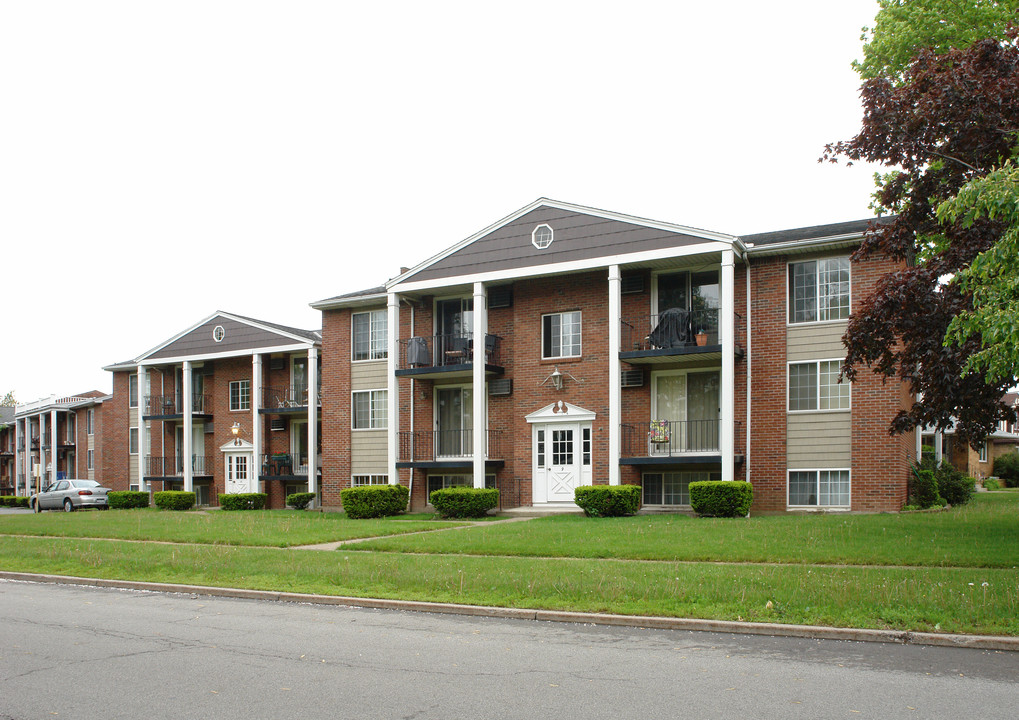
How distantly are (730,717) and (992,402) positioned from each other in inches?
434

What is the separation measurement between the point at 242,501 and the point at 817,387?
2087 cm

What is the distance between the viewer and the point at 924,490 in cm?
2295

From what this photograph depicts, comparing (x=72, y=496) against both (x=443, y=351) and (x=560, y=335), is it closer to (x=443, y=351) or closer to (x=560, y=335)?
(x=443, y=351)

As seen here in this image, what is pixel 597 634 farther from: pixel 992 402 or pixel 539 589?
pixel 992 402

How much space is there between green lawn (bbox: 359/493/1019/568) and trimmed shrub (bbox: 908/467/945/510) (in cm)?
255

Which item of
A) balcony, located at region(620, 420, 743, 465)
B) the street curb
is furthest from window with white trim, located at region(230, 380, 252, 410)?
the street curb

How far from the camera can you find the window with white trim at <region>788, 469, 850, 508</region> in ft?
74.2

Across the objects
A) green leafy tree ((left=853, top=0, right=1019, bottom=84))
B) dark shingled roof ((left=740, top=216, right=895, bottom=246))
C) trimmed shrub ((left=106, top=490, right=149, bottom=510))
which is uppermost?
green leafy tree ((left=853, top=0, right=1019, bottom=84))

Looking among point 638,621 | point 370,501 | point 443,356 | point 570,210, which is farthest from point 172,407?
point 638,621

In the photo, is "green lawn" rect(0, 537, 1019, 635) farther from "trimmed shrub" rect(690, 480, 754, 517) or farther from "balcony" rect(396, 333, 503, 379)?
"balcony" rect(396, 333, 503, 379)

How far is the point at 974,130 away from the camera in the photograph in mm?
14195

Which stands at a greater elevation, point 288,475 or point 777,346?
point 777,346

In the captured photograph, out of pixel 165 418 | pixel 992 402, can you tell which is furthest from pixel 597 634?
pixel 165 418

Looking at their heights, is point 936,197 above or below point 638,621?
above
